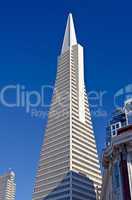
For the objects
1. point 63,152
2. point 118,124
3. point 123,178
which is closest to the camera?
point 123,178

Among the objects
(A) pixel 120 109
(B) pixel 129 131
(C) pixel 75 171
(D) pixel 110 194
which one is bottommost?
(D) pixel 110 194

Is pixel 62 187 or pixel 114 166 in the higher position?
pixel 62 187

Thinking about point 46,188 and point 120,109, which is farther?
point 46,188

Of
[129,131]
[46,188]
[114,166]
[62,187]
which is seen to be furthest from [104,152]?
[46,188]

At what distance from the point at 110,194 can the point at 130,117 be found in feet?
56.1

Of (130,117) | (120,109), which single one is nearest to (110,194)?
(130,117)

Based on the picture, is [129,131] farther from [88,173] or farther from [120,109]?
[88,173]

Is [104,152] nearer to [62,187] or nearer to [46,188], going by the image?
[62,187]

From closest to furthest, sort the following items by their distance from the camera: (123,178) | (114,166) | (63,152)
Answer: (123,178) < (114,166) < (63,152)

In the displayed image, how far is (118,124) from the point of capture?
274ft

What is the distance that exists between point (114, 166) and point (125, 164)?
4.19 m

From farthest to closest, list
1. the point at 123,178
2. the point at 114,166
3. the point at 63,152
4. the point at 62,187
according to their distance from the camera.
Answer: the point at 63,152
the point at 62,187
the point at 114,166
the point at 123,178

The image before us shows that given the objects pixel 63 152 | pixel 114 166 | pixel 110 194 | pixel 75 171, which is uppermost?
pixel 63 152

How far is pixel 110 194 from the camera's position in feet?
218
